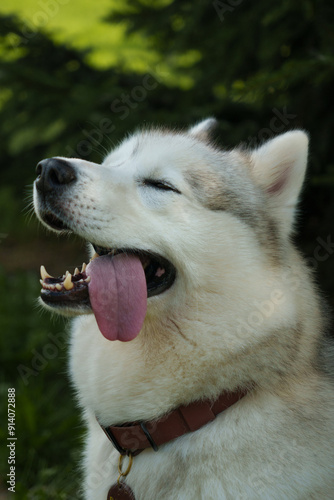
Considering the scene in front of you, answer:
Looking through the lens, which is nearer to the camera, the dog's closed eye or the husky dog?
the husky dog

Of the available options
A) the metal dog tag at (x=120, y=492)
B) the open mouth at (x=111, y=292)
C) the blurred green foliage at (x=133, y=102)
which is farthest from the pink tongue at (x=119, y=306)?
the blurred green foliage at (x=133, y=102)

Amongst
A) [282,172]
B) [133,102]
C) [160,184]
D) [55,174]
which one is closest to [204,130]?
[282,172]

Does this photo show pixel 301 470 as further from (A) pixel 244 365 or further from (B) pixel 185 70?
(B) pixel 185 70

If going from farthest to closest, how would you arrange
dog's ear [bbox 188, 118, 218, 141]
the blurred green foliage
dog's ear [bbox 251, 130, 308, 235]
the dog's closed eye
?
1. the blurred green foliage
2. dog's ear [bbox 188, 118, 218, 141]
3. dog's ear [bbox 251, 130, 308, 235]
4. the dog's closed eye

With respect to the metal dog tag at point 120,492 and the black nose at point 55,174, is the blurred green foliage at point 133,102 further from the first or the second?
the black nose at point 55,174

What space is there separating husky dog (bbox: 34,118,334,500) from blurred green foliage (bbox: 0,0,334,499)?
3.42 feet

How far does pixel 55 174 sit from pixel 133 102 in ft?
9.10

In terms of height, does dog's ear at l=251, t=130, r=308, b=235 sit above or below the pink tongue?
above

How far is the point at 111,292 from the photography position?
229 centimetres

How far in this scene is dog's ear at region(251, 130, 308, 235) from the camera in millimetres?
Answer: 2600

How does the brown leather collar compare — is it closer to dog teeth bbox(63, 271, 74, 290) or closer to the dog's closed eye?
dog teeth bbox(63, 271, 74, 290)

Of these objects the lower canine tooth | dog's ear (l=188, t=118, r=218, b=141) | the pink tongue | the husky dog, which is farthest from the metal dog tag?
dog's ear (l=188, t=118, r=218, b=141)

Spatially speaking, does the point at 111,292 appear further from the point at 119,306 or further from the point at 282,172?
the point at 282,172

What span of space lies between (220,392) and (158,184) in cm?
99
